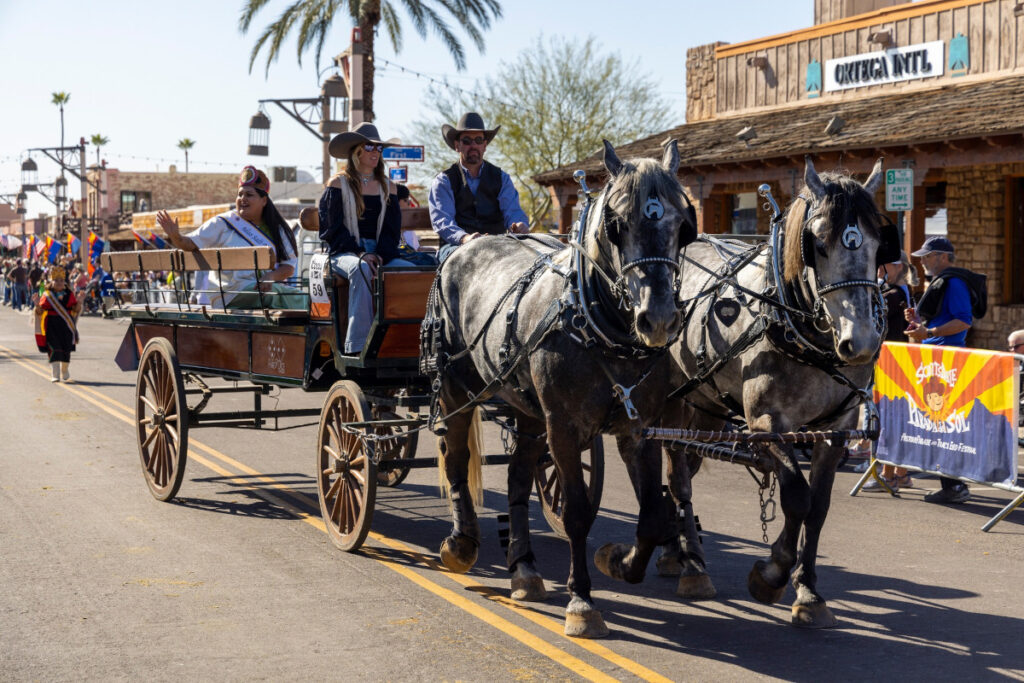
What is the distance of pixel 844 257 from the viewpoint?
5.50 meters

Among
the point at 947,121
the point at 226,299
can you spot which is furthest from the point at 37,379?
the point at 947,121

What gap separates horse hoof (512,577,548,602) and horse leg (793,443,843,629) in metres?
1.32

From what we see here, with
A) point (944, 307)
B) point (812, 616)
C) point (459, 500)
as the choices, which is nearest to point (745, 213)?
point (944, 307)

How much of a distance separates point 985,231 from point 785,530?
1578 cm

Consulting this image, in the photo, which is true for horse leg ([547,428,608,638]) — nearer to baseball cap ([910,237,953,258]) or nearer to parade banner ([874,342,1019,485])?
parade banner ([874,342,1019,485])

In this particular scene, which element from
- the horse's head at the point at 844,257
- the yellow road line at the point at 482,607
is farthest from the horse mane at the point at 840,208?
the yellow road line at the point at 482,607

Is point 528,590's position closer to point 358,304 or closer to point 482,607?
point 482,607

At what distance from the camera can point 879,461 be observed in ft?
32.8

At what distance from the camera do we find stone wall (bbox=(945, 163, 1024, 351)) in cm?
1936

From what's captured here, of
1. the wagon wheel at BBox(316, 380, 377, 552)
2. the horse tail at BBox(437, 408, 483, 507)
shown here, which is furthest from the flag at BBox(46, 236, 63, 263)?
the horse tail at BBox(437, 408, 483, 507)

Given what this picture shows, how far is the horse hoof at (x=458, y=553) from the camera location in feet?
22.6

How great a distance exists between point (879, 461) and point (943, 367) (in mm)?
1018

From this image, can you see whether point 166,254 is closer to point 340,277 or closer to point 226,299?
point 226,299

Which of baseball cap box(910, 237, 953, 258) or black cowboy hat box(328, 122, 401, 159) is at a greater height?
black cowboy hat box(328, 122, 401, 159)
